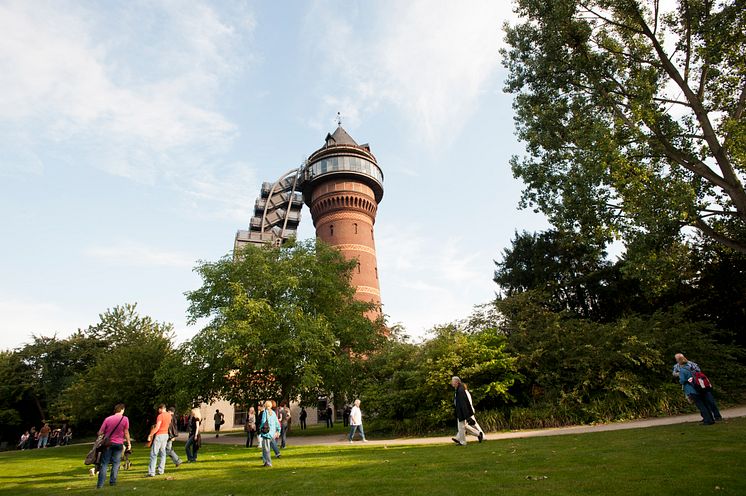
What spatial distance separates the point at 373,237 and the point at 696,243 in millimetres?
24469

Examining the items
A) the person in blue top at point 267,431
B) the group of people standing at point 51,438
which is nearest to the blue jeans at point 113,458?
the person in blue top at point 267,431

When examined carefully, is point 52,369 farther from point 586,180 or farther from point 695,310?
point 695,310

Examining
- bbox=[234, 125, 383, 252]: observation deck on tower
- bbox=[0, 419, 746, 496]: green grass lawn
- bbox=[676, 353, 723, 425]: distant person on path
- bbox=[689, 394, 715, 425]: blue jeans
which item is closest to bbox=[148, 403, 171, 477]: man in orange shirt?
bbox=[0, 419, 746, 496]: green grass lawn

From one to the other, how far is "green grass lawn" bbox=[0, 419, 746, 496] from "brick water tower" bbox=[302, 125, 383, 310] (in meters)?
26.8

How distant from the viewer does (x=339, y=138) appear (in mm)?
44281

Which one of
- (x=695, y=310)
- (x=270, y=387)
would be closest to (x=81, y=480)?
(x=270, y=387)

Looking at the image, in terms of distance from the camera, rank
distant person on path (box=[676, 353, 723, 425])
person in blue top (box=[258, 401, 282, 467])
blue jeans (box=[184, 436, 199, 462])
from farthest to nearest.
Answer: blue jeans (box=[184, 436, 199, 462]), distant person on path (box=[676, 353, 723, 425]), person in blue top (box=[258, 401, 282, 467])

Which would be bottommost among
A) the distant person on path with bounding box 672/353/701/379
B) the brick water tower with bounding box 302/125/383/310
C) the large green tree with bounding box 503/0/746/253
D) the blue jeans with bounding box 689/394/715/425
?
the blue jeans with bounding box 689/394/715/425

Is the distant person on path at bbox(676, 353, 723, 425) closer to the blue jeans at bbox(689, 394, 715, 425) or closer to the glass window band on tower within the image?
the blue jeans at bbox(689, 394, 715, 425)

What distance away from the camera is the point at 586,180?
14.1m

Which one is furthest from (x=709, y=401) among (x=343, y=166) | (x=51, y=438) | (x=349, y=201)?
(x=51, y=438)

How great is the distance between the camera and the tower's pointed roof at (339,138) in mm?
43094

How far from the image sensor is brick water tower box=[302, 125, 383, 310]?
1481 inches

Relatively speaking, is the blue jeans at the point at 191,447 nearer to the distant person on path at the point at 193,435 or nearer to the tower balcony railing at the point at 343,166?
the distant person on path at the point at 193,435
